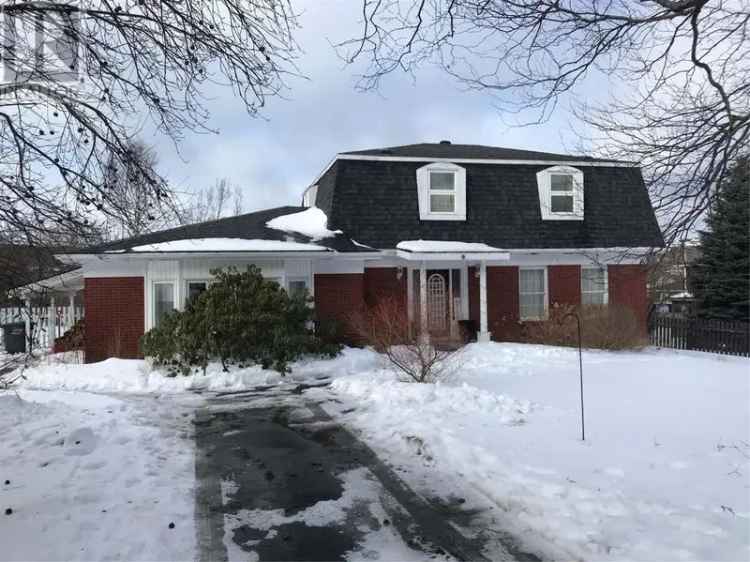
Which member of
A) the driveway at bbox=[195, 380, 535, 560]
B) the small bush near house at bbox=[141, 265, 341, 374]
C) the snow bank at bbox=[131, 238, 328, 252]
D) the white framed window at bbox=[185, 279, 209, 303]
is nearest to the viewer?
the driveway at bbox=[195, 380, 535, 560]

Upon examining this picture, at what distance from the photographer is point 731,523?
4621 millimetres

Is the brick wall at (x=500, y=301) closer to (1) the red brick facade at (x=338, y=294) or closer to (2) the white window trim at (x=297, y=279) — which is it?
(1) the red brick facade at (x=338, y=294)

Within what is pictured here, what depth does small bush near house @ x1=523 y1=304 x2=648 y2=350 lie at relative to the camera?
619 inches

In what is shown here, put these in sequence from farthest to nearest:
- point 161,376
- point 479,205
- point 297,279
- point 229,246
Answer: point 479,205
point 297,279
point 229,246
point 161,376

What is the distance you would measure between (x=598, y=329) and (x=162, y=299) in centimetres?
1177

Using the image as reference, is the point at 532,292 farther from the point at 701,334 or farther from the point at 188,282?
the point at 188,282

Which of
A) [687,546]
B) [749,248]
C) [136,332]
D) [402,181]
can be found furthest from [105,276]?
[749,248]

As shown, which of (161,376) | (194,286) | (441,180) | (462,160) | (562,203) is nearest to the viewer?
(161,376)

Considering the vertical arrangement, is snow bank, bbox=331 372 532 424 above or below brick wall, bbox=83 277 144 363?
below

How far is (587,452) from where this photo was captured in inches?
254

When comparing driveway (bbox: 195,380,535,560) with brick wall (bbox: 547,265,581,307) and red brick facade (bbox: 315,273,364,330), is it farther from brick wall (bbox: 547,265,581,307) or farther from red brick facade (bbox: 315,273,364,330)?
brick wall (bbox: 547,265,581,307)

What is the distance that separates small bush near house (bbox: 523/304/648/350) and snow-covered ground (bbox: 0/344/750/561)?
3.61 metres

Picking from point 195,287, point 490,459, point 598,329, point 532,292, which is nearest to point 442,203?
point 532,292

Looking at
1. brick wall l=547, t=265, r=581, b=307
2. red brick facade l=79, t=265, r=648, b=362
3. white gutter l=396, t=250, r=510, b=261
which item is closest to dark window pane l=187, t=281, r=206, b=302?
red brick facade l=79, t=265, r=648, b=362
